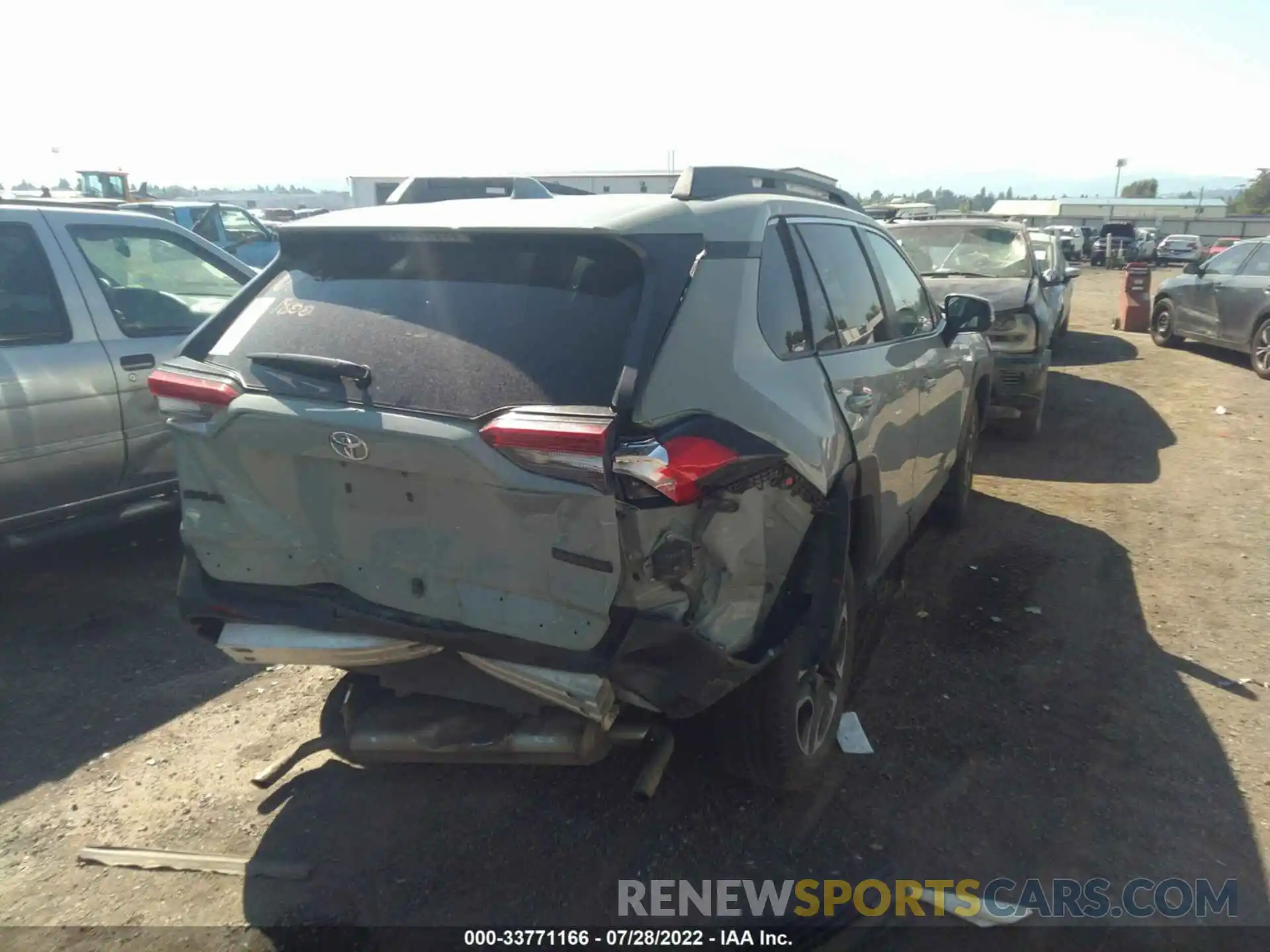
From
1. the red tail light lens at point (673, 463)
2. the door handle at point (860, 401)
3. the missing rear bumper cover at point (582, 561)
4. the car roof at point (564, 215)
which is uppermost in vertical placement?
the car roof at point (564, 215)

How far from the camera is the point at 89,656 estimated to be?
4.36 metres

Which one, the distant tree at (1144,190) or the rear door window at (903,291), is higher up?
the distant tree at (1144,190)

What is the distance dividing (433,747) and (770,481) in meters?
1.33

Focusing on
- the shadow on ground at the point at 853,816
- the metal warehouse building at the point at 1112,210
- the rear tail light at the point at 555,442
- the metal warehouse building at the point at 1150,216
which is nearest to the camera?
the rear tail light at the point at 555,442

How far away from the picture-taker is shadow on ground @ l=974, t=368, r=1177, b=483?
302 inches

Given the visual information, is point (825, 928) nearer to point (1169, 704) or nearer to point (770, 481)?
point (770, 481)

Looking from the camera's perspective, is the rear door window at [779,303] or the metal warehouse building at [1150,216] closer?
the rear door window at [779,303]

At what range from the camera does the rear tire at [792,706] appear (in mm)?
3018

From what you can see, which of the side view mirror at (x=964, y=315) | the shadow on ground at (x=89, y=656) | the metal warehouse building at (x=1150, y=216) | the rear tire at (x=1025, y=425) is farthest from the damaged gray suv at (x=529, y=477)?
the metal warehouse building at (x=1150, y=216)

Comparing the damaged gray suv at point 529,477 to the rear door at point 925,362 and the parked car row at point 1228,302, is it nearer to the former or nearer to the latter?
the rear door at point 925,362

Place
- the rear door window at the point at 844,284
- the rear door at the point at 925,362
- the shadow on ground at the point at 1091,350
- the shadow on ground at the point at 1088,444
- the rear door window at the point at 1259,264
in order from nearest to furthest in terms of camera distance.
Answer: the rear door window at the point at 844,284
the rear door at the point at 925,362
the shadow on ground at the point at 1088,444
the rear door window at the point at 1259,264
the shadow on ground at the point at 1091,350

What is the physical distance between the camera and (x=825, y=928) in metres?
2.79

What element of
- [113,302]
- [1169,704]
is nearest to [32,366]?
[113,302]

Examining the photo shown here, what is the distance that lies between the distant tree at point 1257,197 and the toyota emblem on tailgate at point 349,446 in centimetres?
8596
